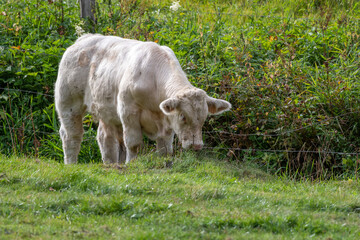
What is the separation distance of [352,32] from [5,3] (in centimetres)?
740

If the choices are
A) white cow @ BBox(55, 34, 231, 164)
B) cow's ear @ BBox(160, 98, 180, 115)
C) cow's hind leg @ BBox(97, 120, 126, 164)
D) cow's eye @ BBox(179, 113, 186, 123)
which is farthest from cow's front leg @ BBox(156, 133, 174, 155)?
cow's hind leg @ BBox(97, 120, 126, 164)

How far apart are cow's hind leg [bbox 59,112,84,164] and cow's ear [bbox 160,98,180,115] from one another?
218cm

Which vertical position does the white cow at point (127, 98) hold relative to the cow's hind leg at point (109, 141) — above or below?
above

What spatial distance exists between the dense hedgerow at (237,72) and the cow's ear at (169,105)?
184 centimetres

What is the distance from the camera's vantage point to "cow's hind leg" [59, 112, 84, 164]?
8775mm

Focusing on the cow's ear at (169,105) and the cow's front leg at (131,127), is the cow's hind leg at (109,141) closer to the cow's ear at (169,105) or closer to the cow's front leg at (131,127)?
the cow's front leg at (131,127)

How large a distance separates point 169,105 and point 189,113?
0.29 meters

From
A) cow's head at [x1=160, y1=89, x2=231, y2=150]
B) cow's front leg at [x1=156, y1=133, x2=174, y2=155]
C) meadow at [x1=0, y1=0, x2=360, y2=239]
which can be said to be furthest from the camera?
cow's front leg at [x1=156, y1=133, x2=174, y2=155]

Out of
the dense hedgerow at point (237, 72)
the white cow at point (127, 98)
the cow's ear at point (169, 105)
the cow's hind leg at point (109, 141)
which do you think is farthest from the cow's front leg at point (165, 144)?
the dense hedgerow at point (237, 72)

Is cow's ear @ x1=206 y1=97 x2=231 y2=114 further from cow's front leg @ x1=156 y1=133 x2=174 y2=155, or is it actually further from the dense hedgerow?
the dense hedgerow

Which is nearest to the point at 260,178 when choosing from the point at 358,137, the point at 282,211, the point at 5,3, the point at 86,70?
the point at 282,211

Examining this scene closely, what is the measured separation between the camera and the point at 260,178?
7.21m

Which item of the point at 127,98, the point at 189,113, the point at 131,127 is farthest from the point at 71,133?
the point at 189,113

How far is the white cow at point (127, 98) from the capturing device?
728 cm
